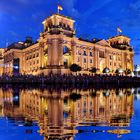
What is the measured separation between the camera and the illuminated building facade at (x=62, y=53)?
108562 mm

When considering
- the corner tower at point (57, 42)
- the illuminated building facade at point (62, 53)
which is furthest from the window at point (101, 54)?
the corner tower at point (57, 42)

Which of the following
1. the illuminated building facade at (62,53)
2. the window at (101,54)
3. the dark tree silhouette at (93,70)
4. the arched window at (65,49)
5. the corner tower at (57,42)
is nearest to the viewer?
the corner tower at (57,42)

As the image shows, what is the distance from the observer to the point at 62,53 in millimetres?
109750

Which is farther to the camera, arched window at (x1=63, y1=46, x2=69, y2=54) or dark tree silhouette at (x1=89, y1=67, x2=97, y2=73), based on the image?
dark tree silhouette at (x1=89, y1=67, x2=97, y2=73)

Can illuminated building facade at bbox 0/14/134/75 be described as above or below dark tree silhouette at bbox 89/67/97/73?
above

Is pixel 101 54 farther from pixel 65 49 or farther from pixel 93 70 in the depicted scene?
pixel 65 49

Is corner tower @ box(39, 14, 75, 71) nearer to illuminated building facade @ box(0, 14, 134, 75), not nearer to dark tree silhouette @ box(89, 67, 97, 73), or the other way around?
illuminated building facade @ box(0, 14, 134, 75)

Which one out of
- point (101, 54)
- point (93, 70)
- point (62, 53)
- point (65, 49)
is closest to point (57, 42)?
point (62, 53)

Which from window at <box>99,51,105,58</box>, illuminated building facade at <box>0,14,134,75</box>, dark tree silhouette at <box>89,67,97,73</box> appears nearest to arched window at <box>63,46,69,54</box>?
illuminated building facade at <box>0,14,134,75</box>

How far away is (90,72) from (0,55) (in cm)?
7943

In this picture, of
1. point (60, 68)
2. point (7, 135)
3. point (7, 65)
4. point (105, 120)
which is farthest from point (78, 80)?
point (7, 65)

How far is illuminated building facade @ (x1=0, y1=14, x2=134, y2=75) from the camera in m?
109

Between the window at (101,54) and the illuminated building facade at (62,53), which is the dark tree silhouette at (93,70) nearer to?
the illuminated building facade at (62,53)

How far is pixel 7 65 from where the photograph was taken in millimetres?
158250
